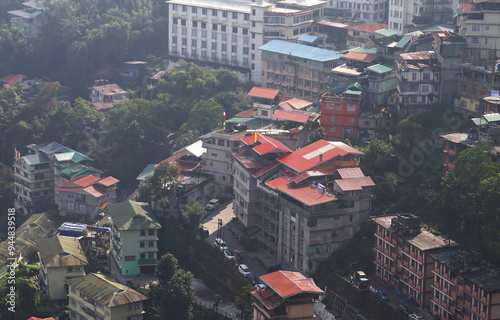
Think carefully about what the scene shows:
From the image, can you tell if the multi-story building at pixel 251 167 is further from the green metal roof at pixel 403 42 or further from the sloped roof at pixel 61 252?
the green metal roof at pixel 403 42

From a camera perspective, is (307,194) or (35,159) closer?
(307,194)

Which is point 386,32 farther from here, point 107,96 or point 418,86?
point 107,96

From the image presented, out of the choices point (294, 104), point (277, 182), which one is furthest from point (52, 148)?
point (277, 182)

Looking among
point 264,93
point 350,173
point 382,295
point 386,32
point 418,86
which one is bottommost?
point 382,295

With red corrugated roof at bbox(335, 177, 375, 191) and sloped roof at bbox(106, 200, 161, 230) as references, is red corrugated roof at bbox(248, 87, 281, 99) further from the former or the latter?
red corrugated roof at bbox(335, 177, 375, 191)

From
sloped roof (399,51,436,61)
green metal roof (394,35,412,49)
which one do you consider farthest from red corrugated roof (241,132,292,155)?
green metal roof (394,35,412,49)

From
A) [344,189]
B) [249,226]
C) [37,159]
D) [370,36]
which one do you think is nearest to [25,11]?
[37,159]
